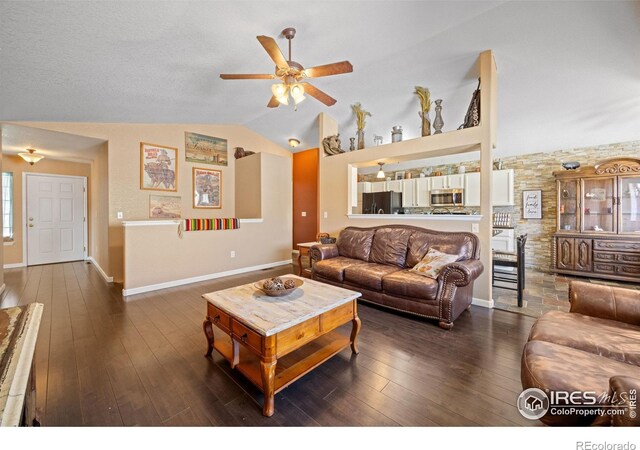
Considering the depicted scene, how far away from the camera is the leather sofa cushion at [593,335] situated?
1417 millimetres

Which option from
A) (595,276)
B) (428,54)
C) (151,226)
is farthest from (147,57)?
(595,276)

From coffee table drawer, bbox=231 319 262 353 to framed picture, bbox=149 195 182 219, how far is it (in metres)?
3.96

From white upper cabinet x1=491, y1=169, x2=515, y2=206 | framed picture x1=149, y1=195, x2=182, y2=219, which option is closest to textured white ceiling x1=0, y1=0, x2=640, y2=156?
white upper cabinet x1=491, y1=169, x2=515, y2=206

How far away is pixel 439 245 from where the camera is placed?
3332mm

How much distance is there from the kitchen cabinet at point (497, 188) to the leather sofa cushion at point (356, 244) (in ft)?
9.02

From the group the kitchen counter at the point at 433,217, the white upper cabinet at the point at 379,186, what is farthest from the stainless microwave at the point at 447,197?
the kitchen counter at the point at 433,217

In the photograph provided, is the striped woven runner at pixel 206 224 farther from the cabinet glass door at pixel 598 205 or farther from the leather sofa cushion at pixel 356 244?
the cabinet glass door at pixel 598 205

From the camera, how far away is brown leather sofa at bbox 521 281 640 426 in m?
1.07

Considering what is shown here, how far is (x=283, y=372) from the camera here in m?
1.81

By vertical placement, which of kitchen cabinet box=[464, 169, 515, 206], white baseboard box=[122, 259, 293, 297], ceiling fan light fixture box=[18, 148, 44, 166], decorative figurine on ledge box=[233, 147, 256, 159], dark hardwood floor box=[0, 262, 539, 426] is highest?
decorative figurine on ledge box=[233, 147, 256, 159]

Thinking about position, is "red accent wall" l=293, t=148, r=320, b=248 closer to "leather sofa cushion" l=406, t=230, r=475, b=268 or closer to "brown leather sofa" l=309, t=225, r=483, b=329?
"brown leather sofa" l=309, t=225, r=483, b=329

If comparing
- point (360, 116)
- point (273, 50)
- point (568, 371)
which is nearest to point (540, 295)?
point (568, 371)

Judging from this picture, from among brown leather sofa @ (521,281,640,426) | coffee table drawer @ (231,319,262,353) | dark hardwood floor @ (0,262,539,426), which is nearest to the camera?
brown leather sofa @ (521,281,640,426)

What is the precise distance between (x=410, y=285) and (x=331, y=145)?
3.14m
